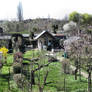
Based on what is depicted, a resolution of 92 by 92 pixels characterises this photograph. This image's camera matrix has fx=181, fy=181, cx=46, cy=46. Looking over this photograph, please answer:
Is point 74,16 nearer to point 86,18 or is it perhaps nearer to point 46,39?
point 86,18

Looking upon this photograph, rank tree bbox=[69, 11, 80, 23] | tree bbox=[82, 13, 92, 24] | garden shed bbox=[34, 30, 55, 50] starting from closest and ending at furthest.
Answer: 1. garden shed bbox=[34, 30, 55, 50]
2. tree bbox=[69, 11, 80, 23]
3. tree bbox=[82, 13, 92, 24]

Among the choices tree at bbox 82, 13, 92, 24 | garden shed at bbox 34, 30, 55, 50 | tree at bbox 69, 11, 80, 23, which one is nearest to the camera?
garden shed at bbox 34, 30, 55, 50

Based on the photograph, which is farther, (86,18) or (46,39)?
(86,18)

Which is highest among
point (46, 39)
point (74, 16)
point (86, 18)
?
point (74, 16)

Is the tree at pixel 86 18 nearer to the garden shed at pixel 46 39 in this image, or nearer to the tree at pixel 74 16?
the tree at pixel 74 16

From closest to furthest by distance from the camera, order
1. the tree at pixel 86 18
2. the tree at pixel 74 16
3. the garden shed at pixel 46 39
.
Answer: the garden shed at pixel 46 39 < the tree at pixel 74 16 < the tree at pixel 86 18

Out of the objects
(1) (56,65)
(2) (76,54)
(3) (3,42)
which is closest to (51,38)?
(3) (3,42)

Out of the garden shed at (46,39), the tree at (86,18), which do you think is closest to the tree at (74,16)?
the tree at (86,18)

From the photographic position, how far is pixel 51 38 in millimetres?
24734

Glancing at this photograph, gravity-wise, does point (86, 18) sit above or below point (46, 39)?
above

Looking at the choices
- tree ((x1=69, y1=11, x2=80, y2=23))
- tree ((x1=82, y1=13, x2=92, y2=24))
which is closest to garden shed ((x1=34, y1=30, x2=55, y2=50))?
tree ((x1=69, y1=11, x2=80, y2=23))

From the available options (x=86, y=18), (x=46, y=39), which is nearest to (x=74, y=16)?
(x=86, y=18)

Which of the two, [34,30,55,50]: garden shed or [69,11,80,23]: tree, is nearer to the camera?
[34,30,55,50]: garden shed

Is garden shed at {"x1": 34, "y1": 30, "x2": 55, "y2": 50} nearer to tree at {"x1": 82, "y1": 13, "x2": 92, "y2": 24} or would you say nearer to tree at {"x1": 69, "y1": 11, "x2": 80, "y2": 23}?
tree at {"x1": 69, "y1": 11, "x2": 80, "y2": 23}
